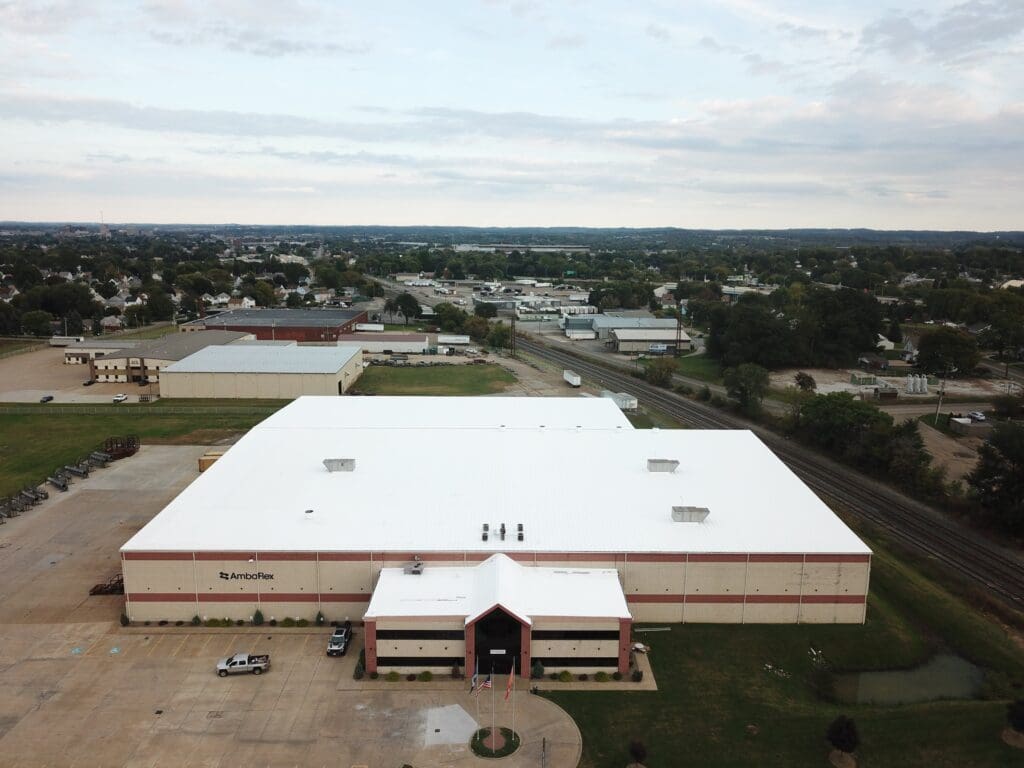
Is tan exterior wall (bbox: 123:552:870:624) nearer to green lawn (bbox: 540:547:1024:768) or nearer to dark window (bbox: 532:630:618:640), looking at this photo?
green lawn (bbox: 540:547:1024:768)

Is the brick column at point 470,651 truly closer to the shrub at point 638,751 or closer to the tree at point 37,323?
the shrub at point 638,751

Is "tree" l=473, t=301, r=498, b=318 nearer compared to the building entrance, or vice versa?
the building entrance

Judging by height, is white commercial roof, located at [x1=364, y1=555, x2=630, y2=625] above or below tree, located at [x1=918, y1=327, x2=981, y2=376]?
below

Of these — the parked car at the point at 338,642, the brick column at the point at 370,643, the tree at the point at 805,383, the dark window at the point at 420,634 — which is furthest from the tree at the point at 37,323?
the dark window at the point at 420,634

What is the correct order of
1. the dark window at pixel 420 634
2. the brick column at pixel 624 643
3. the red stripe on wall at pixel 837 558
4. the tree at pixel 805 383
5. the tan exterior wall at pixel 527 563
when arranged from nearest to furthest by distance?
the dark window at pixel 420 634 → the brick column at pixel 624 643 → the tan exterior wall at pixel 527 563 → the red stripe on wall at pixel 837 558 → the tree at pixel 805 383


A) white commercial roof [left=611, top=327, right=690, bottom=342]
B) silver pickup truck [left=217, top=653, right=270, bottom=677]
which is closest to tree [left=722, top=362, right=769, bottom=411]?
white commercial roof [left=611, top=327, right=690, bottom=342]

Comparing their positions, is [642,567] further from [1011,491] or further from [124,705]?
[1011,491]

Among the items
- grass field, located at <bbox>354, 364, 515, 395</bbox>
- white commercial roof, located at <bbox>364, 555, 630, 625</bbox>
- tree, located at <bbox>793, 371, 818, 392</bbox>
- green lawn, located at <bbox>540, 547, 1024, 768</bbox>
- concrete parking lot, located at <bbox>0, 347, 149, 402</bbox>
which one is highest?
tree, located at <bbox>793, 371, 818, 392</bbox>
